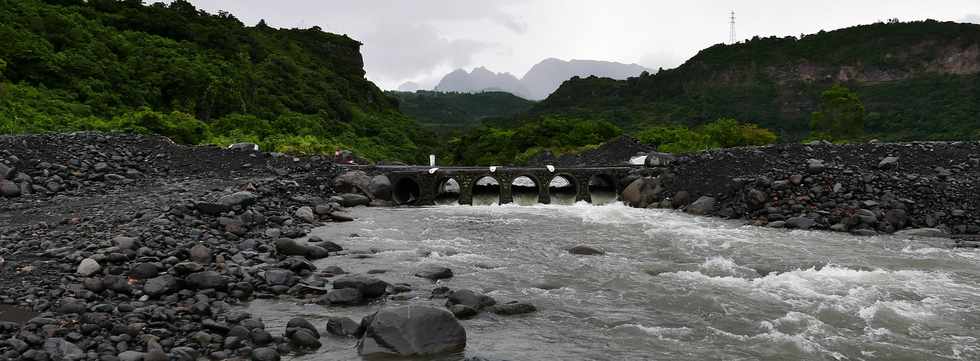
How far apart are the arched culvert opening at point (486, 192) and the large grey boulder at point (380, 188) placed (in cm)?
1088

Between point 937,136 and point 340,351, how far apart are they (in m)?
93.7

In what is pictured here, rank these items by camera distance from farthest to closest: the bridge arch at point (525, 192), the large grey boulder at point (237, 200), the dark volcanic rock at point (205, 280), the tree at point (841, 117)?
the tree at point (841, 117), the bridge arch at point (525, 192), the large grey boulder at point (237, 200), the dark volcanic rock at point (205, 280)

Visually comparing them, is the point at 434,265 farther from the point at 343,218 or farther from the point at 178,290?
the point at 343,218

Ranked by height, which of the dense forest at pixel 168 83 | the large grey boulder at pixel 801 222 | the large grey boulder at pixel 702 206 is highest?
the dense forest at pixel 168 83

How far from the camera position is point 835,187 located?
2903 centimetres

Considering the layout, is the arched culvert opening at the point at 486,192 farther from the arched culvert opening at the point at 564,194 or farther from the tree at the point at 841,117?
the tree at the point at 841,117

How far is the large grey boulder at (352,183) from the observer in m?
36.1

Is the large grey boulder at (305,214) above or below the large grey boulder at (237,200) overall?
below

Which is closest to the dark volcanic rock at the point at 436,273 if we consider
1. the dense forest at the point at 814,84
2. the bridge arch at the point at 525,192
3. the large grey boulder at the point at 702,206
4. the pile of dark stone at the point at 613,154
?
the large grey boulder at the point at 702,206

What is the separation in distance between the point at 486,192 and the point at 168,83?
34.1m

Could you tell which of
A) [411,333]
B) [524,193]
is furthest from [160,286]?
[524,193]

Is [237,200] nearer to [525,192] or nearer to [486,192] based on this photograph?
[525,192]

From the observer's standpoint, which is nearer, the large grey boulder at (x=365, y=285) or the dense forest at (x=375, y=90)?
the large grey boulder at (x=365, y=285)

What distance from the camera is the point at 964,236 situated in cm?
2453
